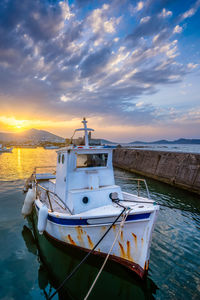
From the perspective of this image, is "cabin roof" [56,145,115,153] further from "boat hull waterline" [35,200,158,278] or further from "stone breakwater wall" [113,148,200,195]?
"stone breakwater wall" [113,148,200,195]

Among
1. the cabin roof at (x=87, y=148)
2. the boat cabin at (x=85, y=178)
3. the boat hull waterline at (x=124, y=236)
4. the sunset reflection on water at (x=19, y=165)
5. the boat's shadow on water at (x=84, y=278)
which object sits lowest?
the sunset reflection on water at (x=19, y=165)

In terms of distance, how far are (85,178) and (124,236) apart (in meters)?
2.93

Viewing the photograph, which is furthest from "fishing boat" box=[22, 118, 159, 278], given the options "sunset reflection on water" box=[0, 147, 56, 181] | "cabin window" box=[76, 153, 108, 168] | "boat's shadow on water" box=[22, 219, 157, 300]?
"sunset reflection on water" box=[0, 147, 56, 181]

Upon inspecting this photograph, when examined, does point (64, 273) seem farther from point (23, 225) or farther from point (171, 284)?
point (23, 225)

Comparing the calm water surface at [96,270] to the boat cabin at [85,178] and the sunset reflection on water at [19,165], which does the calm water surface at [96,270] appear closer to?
the boat cabin at [85,178]

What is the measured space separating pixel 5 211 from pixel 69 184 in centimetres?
682

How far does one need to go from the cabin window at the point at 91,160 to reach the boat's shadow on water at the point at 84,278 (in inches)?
138

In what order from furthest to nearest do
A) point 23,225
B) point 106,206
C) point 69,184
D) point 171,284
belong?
1. point 23,225
2. point 69,184
3. point 106,206
4. point 171,284

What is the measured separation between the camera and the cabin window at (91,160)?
771 cm

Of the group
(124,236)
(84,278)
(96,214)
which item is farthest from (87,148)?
(84,278)

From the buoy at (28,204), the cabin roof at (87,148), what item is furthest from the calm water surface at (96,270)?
the cabin roof at (87,148)

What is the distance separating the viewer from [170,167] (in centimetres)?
2031

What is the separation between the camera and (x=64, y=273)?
20.0ft

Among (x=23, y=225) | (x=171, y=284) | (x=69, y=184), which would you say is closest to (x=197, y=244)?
(x=171, y=284)
